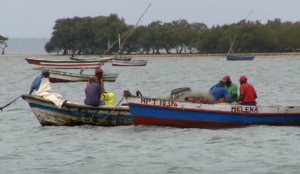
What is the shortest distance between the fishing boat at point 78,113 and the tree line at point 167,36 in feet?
379

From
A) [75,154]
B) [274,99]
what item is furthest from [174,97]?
[274,99]

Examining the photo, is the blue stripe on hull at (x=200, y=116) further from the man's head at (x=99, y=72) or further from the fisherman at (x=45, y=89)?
the fisherman at (x=45, y=89)

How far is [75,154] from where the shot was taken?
17844 millimetres

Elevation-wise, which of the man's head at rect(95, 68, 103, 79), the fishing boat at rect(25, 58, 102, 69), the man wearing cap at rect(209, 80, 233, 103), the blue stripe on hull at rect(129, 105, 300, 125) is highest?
the man's head at rect(95, 68, 103, 79)

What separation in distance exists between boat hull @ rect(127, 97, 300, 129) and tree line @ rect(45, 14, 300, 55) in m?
115

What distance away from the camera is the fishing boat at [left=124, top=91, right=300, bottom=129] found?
68.0 feet

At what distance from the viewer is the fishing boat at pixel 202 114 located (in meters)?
20.7

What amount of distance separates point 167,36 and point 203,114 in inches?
5296

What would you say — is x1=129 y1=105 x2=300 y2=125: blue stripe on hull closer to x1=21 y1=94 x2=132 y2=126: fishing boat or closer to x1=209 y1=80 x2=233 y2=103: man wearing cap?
x1=209 y1=80 x2=233 y2=103: man wearing cap

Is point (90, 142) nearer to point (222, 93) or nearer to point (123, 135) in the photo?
point (123, 135)

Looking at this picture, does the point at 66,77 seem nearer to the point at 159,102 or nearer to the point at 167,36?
the point at 159,102

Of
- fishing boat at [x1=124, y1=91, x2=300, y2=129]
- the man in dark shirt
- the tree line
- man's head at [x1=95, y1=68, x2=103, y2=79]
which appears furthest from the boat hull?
the tree line

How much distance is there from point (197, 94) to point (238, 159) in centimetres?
449

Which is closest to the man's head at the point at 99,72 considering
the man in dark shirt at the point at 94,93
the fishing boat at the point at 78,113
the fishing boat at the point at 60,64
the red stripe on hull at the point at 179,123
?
the man in dark shirt at the point at 94,93
